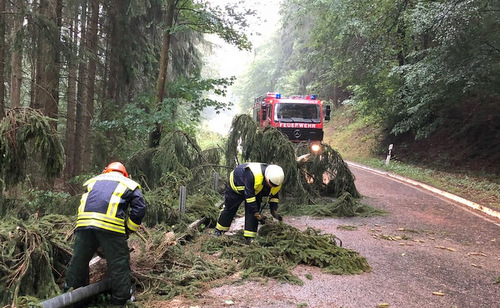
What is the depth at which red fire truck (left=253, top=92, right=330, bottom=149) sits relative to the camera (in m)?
12.7

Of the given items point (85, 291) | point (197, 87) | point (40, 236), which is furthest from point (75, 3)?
point (85, 291)

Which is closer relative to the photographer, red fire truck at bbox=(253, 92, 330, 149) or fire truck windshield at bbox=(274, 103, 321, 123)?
red fire truck at bbox=(253, 92, 330, 149)

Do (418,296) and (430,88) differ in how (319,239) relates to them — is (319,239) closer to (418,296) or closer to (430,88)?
(418,296)

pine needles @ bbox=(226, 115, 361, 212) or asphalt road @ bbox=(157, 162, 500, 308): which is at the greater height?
pine needles @ bbox=(226, 115, 361, 212)

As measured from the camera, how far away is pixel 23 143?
372cm

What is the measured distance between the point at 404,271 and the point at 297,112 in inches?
346

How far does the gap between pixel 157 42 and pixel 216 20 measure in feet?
10.7

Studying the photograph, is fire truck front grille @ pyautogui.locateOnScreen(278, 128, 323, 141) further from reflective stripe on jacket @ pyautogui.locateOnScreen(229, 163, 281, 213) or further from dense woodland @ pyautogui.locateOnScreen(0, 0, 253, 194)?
reflective stripe on jacket @ pyautogui.locateOnScreen(229, 163, 281, 213)

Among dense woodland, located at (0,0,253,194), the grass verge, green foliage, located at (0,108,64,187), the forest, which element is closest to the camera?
green foliage, located at (0,108,64,187)

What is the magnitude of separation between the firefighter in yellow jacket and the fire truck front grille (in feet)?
30.9

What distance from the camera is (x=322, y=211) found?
26.3 feet

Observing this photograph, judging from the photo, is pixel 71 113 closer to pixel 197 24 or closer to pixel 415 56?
pixel 197 24

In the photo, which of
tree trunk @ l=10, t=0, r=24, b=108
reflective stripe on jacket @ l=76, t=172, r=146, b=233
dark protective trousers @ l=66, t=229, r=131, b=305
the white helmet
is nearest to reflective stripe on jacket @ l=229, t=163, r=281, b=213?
the white helmet

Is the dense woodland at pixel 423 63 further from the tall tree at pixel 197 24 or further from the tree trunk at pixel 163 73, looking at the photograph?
the tree trunk at pixel 163 73
